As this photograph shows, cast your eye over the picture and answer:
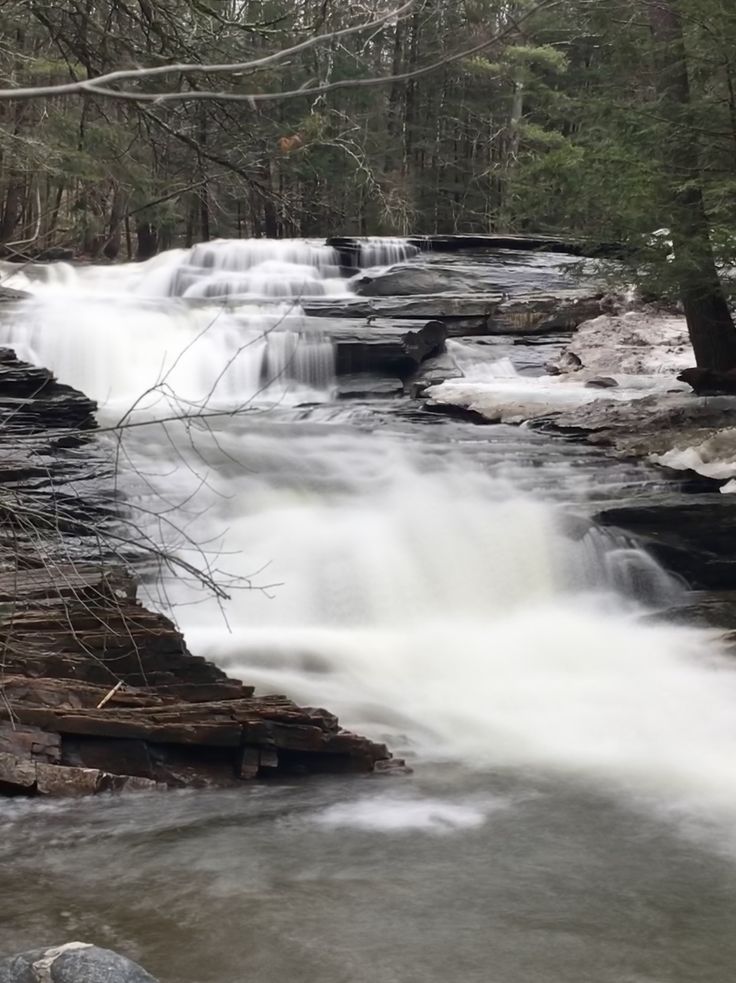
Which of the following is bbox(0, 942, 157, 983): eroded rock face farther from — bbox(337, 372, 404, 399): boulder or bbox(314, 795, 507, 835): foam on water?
bbox(337, 372, 404, 399): boulder

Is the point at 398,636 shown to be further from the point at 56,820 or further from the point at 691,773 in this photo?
the point at 56,820

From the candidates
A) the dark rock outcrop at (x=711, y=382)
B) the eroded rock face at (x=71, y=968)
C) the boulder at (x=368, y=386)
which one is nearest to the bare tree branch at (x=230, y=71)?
the eroded rock face at (x=71, y=968)

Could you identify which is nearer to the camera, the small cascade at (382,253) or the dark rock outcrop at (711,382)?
the dark rock outcrop at (711,382)

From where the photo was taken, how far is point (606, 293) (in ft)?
61.8

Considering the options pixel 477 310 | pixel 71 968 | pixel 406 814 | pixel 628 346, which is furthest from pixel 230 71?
pixel 477 310

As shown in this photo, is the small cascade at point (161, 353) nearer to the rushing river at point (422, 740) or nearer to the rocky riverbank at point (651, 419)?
the rushing river at point (422, 740)

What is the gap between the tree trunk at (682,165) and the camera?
414 inches

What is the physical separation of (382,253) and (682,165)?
1151 cm

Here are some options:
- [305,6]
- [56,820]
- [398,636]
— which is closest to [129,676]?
[56,820]

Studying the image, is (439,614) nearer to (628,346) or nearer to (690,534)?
(690,534)

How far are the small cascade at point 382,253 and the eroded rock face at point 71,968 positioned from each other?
19462 mm

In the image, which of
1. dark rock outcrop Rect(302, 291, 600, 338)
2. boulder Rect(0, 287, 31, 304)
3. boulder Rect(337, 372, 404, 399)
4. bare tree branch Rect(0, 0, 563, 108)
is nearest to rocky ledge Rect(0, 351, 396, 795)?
bare tree branch Rect(0, 0, 563, 108)

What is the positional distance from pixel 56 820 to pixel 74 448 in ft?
16.2

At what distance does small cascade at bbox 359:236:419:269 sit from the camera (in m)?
21.6
